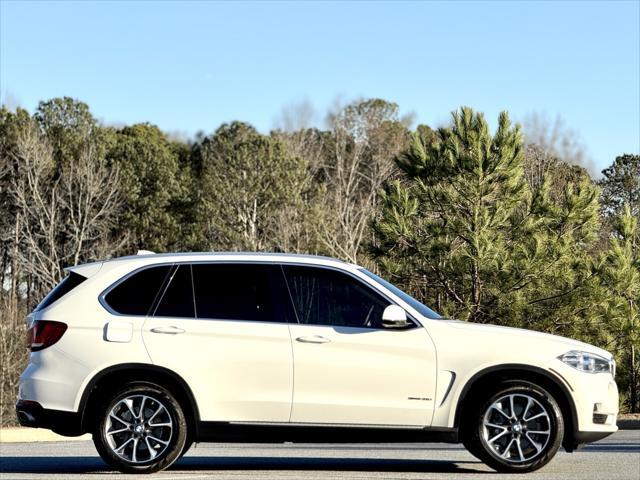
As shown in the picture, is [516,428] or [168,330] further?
[168,330]

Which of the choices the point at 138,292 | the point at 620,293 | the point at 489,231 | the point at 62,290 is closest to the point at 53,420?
the point at 62,290

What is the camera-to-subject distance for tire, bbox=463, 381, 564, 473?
9180 millimetres

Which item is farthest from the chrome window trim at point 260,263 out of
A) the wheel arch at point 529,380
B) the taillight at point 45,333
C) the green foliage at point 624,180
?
the green foliage at point 624,180

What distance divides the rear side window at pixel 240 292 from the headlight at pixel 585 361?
87.9 inches

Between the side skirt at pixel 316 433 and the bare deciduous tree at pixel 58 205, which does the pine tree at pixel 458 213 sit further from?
the bare deciduous tree at pixel 58 205

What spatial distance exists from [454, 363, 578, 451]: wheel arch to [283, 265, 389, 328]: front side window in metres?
0.86

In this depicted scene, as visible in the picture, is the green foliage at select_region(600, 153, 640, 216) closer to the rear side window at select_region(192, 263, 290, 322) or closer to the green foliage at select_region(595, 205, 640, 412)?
the green foliage at select_region(595, 205, 640, 412)

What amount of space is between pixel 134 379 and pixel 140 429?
0.39m

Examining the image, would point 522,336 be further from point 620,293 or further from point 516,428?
point 620,293

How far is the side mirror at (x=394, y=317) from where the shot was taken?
9180mm

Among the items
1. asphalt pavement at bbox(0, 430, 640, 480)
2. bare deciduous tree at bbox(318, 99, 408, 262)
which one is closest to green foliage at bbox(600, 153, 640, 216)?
bare deciduous tree at bbox(318, 99, 408, 262)

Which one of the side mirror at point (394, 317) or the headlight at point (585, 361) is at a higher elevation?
the side mirror at point (394, 317)

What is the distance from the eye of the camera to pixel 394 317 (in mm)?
9172

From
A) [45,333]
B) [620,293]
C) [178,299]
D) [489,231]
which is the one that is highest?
[489,231]
